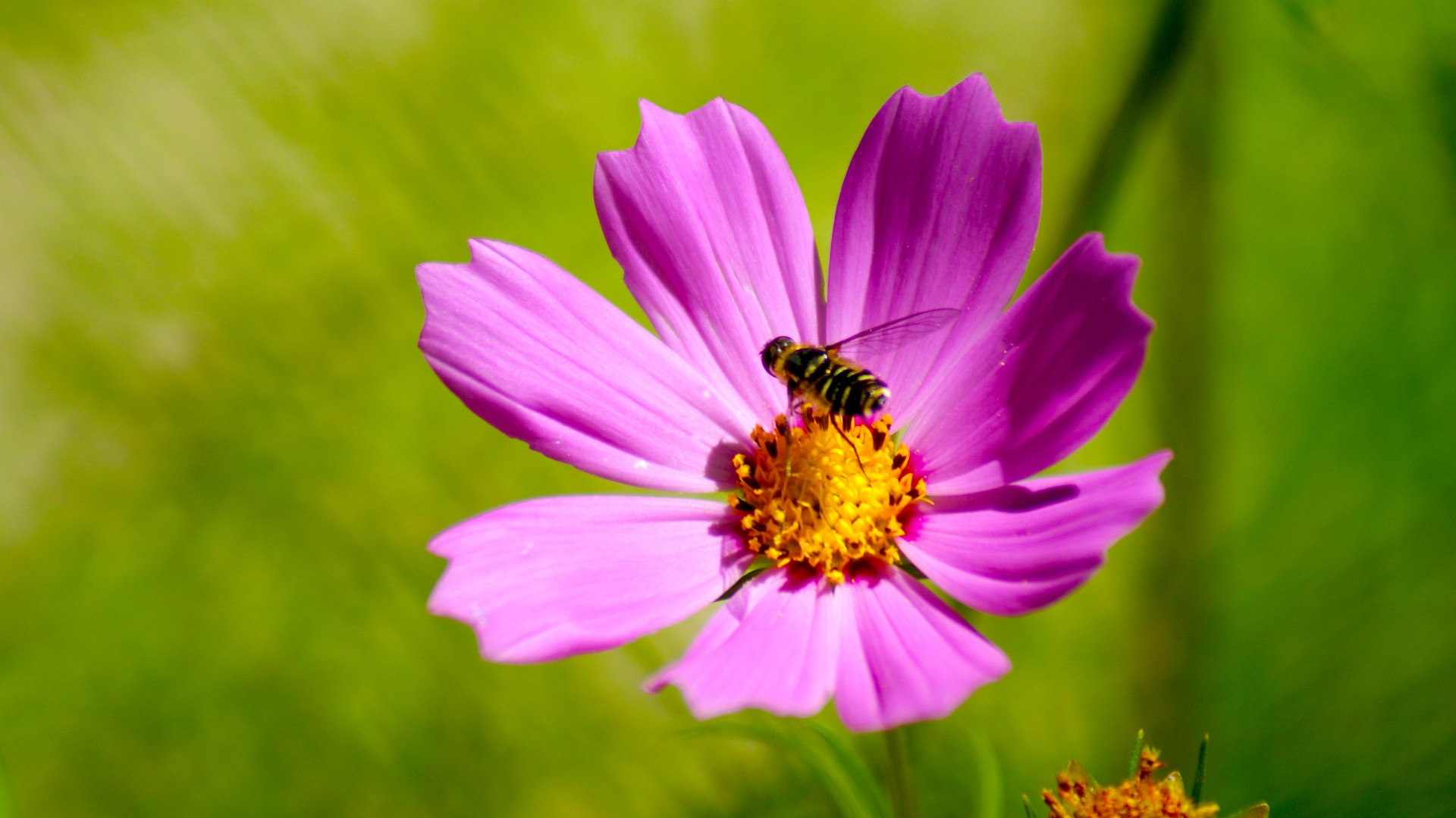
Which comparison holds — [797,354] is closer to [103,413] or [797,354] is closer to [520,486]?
[520,486]

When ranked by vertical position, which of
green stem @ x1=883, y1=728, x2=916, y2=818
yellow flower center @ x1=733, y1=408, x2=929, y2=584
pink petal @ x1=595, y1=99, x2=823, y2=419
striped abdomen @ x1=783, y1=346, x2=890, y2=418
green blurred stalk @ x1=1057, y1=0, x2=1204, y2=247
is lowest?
green stem @ x1=883, y1=728, x2=916, y2=818

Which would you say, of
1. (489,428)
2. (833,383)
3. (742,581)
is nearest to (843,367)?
(833,383)

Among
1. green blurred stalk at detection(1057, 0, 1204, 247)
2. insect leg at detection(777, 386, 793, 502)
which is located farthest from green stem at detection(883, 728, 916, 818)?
green blurred stalk at detection(1057, 0, 1204, 247)

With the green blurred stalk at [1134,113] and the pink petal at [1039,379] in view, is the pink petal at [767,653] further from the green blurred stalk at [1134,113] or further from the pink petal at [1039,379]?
the green blurred stalk at [1134,113]

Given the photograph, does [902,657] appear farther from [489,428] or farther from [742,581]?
[489,428]

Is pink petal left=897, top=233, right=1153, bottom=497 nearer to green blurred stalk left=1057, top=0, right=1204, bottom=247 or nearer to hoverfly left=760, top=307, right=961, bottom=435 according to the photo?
hoverfly left=760, top=307, right=961, bottom=435

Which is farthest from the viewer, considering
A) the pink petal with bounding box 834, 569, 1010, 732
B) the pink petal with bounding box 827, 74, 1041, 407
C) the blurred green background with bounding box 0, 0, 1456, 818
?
the blurred green background with bounding box 0, 0, 1456, 818

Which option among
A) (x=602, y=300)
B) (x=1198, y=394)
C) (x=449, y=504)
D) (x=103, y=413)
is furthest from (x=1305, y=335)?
(x=103, y=413)
